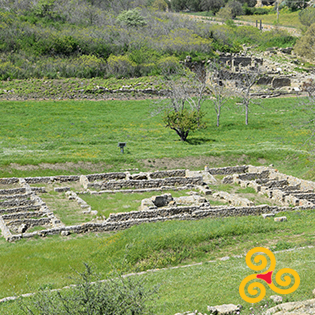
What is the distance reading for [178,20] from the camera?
4318 inches

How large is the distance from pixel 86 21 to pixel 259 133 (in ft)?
211

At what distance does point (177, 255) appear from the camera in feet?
66.9

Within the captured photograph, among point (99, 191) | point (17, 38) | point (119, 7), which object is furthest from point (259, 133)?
point (119, 7)

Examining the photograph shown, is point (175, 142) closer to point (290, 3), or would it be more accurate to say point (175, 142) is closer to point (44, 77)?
point (44, 77)

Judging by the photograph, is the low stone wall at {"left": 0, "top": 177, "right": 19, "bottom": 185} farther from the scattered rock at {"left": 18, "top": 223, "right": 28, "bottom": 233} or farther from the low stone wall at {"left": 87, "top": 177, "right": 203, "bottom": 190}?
the scattered rock at {"left": 18, "top": 223, "right": 28, "bottom": 233}

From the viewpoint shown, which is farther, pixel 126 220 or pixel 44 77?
pixel 44 77

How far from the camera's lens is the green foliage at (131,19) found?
10264 centimetres

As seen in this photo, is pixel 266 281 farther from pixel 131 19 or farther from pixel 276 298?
pixel 131 19

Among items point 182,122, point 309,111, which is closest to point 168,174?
point 182,122

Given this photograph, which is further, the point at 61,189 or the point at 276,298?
the point at 61,189

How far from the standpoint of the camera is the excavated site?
81.2 ft

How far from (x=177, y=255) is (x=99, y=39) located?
74093 millimetres

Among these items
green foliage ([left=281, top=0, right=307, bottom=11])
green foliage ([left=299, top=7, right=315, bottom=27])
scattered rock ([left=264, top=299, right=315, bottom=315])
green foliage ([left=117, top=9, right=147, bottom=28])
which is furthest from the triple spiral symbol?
green foliage ([left=281, top=0, right=307, bottom=11])

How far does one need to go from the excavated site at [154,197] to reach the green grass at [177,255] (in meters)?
1.96
